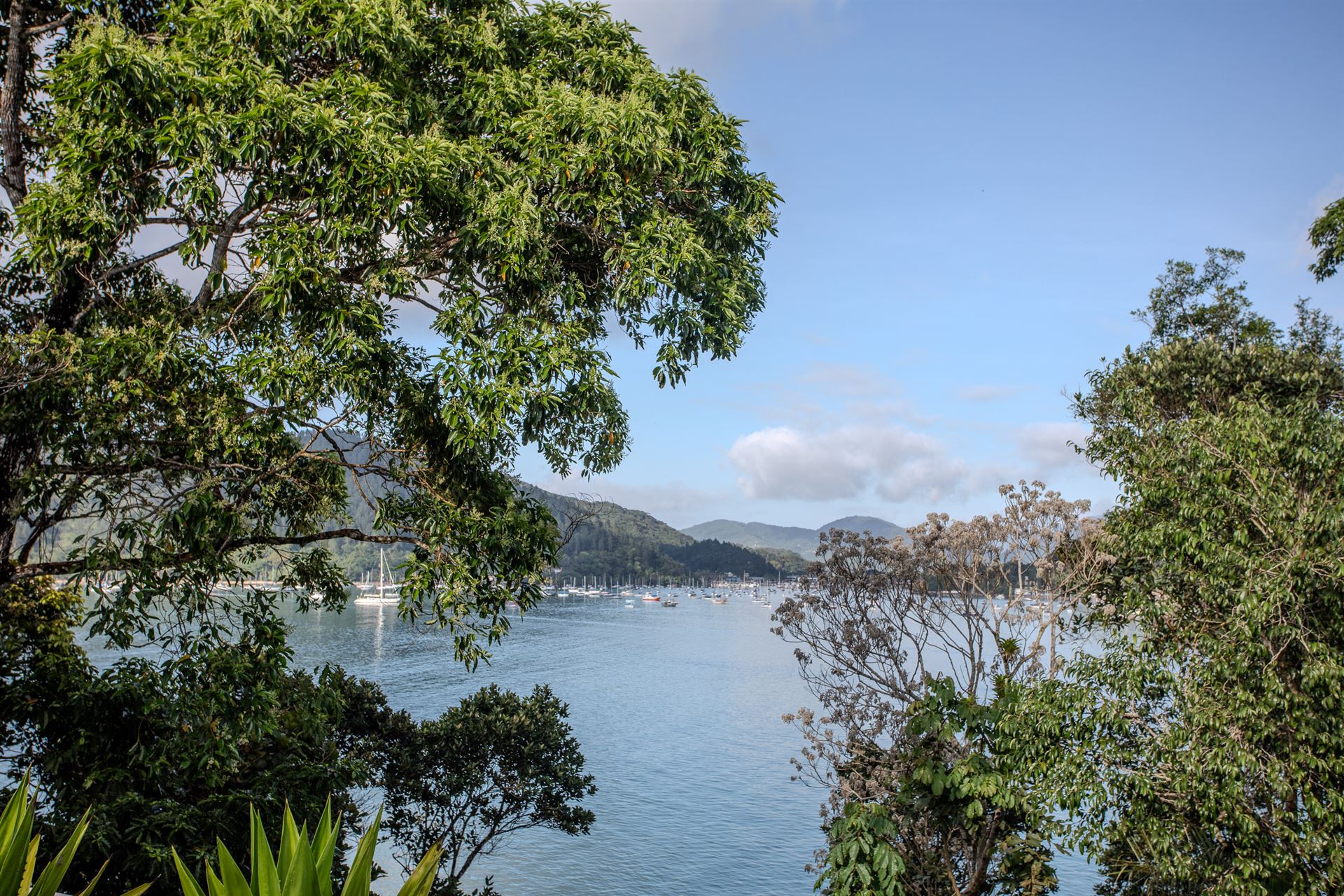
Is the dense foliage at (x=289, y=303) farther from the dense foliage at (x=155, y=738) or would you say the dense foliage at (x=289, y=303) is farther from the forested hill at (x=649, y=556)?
the forested hill at (x=649, y=556)

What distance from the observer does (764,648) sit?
62844 millimetres

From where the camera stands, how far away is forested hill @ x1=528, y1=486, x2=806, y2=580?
112 metres

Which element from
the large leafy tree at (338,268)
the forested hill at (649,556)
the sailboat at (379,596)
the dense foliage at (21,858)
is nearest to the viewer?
the dense foliage at (21,858)

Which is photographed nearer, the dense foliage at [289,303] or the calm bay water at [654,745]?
the dense foliage at [289,303]

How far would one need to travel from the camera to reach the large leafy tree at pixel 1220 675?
5.91 metres

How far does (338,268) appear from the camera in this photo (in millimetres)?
5902

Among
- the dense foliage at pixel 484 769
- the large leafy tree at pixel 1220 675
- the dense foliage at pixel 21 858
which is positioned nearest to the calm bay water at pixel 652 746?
the dense foliage at pixel 21 858

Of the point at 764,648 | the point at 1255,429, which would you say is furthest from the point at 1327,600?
the point at 764,648

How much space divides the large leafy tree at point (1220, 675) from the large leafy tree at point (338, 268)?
3.87 meters

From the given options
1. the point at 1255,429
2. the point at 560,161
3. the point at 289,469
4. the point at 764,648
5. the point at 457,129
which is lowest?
the point at 764,648

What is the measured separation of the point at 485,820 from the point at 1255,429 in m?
11.8

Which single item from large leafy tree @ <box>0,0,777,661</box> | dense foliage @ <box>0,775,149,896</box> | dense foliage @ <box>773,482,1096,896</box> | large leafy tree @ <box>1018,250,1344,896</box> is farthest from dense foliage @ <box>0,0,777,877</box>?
dense foliage @ <box>773,482,1096,896</box>

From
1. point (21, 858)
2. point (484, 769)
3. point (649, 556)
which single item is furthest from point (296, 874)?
point (649, 556)

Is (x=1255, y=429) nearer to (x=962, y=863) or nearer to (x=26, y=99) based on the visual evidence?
(x=962, y=863)
